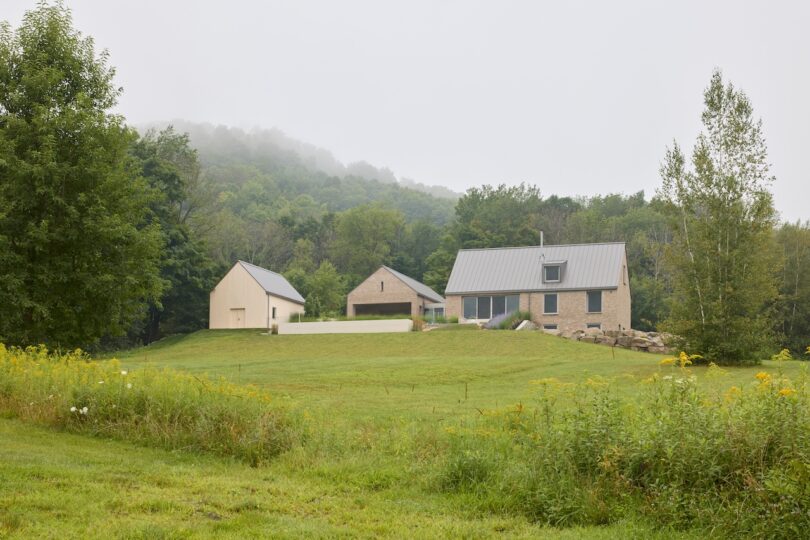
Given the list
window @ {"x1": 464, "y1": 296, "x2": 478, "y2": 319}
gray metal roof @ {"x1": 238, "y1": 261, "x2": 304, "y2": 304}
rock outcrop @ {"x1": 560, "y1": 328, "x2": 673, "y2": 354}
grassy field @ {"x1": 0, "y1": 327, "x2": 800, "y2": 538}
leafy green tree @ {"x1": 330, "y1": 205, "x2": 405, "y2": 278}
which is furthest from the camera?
leafy green tree @ {"x1": 330, "y1": 205, "x2": 405, "y2": 278}

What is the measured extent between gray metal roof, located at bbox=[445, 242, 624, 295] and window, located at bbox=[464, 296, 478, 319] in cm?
60

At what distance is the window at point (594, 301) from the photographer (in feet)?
151

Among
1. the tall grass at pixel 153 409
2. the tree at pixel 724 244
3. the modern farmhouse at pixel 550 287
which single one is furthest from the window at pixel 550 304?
the tall grass at pixel 153 409

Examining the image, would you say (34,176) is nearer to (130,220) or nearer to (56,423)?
(130,220)

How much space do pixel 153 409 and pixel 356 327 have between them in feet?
105

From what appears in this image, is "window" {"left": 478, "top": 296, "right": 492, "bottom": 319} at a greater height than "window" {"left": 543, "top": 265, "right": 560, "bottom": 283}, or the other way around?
"window" {"left": 543, "top": 265, "right": 560, "bottom": 283}

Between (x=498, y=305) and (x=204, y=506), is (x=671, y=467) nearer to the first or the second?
(x=204, y=506)

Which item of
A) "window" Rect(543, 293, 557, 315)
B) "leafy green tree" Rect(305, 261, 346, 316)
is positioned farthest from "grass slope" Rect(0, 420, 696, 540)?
"leafy green tree" Rect(305, 261, 346, 316)

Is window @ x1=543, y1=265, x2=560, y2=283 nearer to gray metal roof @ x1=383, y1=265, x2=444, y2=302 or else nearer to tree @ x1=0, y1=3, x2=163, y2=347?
gray metal roof @ x1=383, y1=265, x2=444, y2=302

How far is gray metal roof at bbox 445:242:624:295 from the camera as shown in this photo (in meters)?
46.5

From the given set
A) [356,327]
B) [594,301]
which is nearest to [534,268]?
[594,301]

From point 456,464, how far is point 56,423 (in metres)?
6.10

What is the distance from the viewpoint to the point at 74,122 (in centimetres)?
1761

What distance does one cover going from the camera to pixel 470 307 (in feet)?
160
